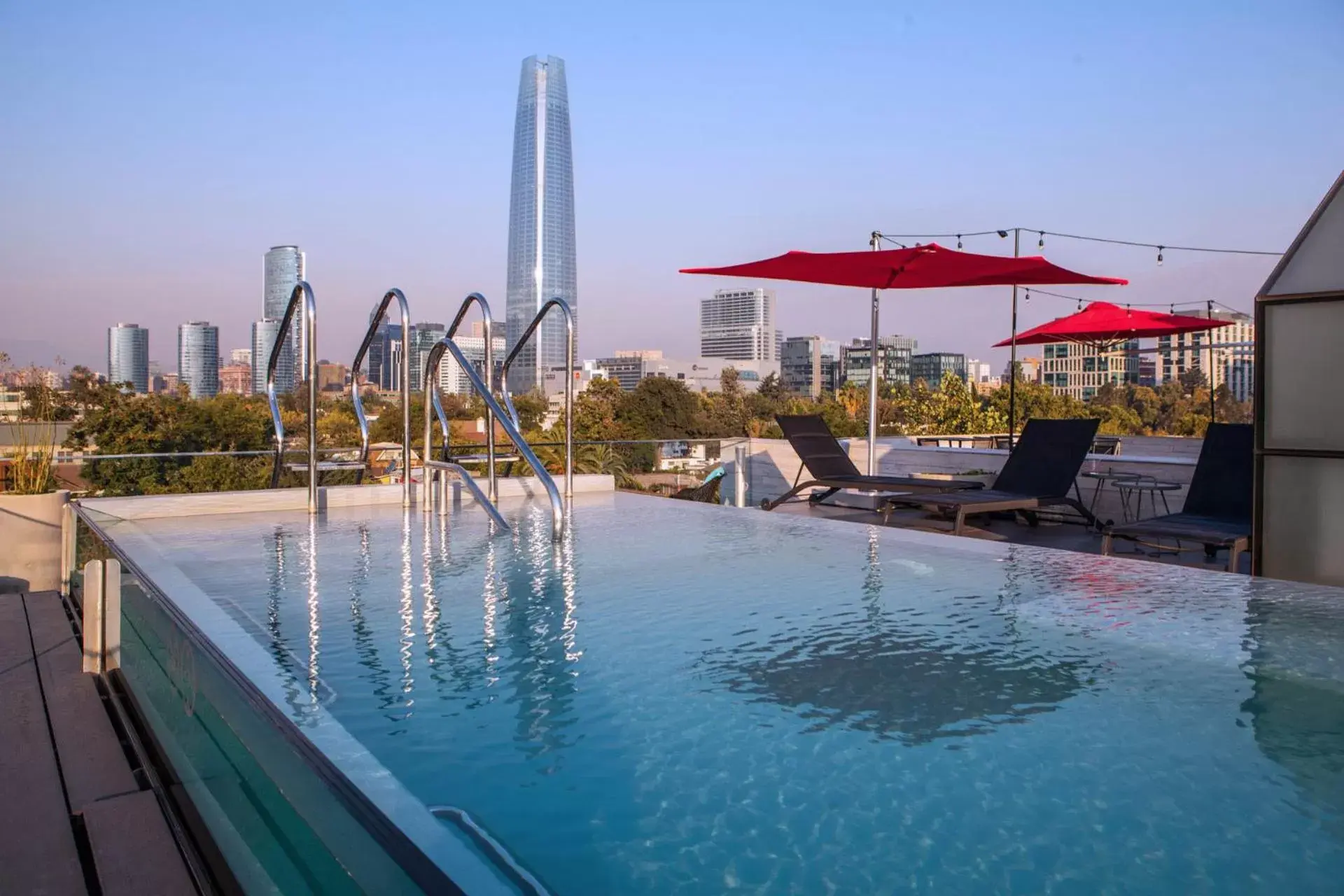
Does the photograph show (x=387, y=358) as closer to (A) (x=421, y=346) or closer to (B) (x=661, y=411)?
(A) (x=421, y=346)

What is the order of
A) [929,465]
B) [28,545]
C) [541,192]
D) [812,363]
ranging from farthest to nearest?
[541,192] → [812,363] → [929,465] → [28,545]

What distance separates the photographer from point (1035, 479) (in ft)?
21.3

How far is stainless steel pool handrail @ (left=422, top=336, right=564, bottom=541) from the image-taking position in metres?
4.50

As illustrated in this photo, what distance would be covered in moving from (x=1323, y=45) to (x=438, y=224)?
21109 millimetres

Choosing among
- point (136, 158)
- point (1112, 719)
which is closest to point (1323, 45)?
point (1112, 719)

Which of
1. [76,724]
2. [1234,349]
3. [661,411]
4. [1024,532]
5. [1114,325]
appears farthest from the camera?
[661,411]

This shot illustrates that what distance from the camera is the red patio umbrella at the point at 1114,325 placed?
10008 millimetres

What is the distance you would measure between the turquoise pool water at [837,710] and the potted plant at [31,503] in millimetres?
1227

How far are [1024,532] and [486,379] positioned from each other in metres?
3.74

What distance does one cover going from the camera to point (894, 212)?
2088cm

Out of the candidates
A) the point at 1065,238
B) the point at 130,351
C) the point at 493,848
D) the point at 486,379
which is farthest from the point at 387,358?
the point at 130,351

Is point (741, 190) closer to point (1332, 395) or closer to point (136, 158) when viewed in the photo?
point (136, 158)

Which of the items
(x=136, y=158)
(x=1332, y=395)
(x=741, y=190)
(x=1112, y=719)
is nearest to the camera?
(x=1112, y=719)

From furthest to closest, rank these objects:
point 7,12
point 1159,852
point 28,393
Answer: point 7,12, point 28,393, point 1159,852
